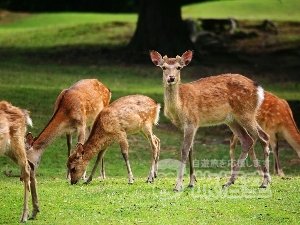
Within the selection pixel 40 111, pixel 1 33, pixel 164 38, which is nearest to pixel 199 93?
pixel 40 111

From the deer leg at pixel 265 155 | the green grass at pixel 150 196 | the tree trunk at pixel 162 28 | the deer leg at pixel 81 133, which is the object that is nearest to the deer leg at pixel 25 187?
the green grass at pixel 150 196

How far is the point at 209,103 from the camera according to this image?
36.5ft

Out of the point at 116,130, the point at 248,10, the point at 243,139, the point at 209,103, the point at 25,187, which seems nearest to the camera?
the point at 25,187

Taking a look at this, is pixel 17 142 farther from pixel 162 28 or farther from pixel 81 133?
pixel 162 28

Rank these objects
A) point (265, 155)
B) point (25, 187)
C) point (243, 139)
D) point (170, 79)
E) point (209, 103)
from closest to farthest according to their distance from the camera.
Result: point (25, 187) → point (170, 79) → point (209, 103) → point (265, 155) → point (243, 139)

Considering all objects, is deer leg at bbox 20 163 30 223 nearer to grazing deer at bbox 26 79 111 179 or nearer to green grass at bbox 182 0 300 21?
grazing deer at bbox 26 79 111 179

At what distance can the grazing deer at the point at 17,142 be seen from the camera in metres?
9.05

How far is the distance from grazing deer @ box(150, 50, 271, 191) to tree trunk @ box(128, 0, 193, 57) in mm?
14940

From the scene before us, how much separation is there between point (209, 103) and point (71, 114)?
248 cm

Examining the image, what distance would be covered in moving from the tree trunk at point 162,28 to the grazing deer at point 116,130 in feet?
46.4

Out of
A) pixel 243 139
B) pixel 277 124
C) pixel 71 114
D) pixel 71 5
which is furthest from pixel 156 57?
pixel 71 5

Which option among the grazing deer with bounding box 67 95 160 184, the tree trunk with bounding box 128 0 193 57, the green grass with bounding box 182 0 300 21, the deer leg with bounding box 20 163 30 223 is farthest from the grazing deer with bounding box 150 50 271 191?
the green grass with bounding box 182 0 300 21

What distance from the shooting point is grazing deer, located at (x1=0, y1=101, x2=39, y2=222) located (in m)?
9.05

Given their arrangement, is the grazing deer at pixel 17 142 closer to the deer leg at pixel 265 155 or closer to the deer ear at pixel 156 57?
the deer ear at pixel 156 57
